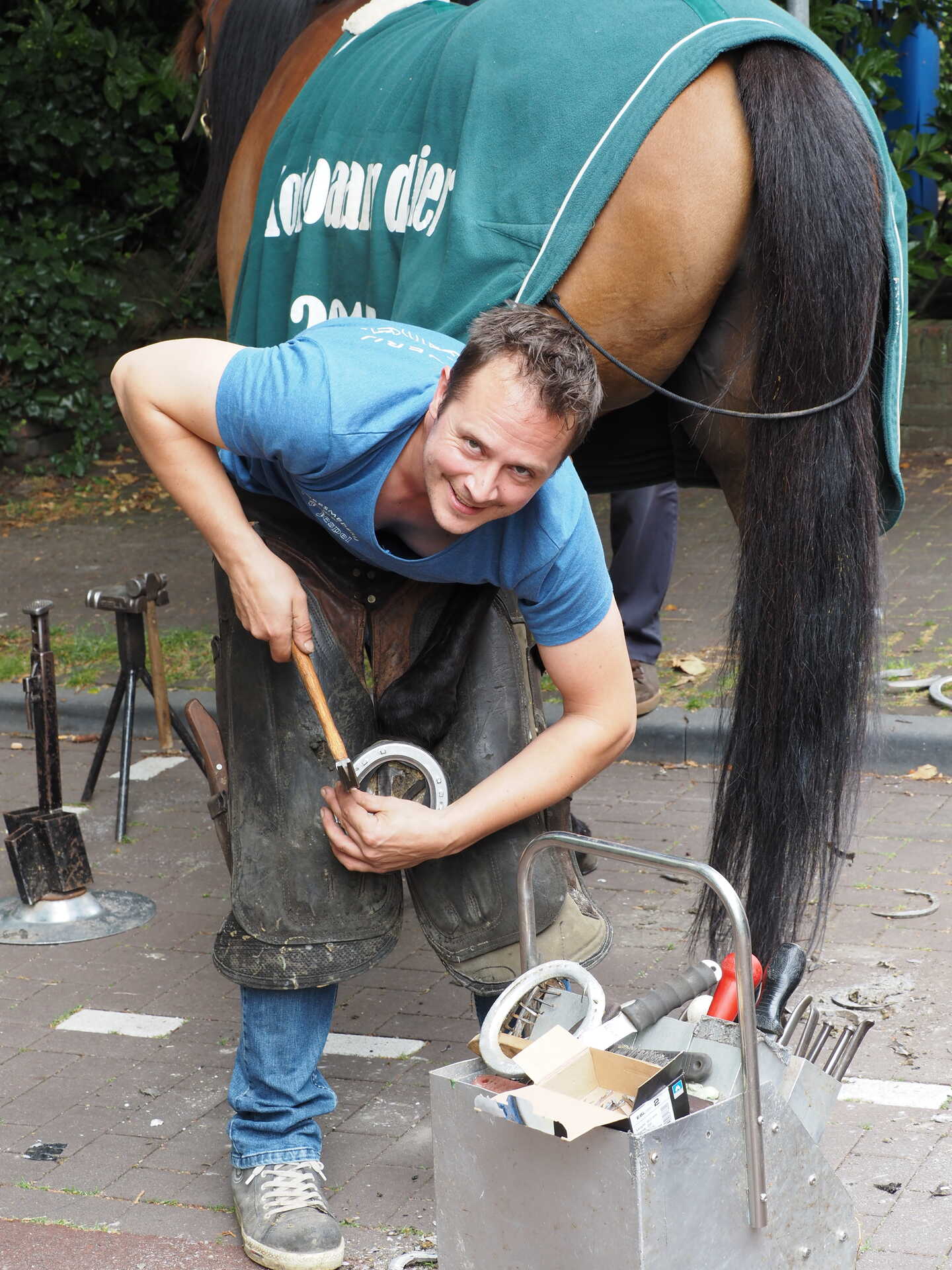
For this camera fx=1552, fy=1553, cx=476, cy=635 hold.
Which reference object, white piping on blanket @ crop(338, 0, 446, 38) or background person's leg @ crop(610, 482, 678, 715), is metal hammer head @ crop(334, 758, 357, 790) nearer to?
white piping on blanket @ crop(338, 0, 446, 38)

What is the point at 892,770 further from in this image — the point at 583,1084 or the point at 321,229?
the point at 583,1084

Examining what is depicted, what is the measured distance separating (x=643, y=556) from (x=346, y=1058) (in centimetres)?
223

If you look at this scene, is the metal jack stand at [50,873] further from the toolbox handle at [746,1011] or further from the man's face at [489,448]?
the toolbox handle at [746,1011]

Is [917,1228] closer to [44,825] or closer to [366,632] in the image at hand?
[366,632]

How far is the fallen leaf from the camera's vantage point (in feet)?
17.4

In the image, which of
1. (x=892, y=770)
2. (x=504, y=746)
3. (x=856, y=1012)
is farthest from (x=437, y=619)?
(x=892, y=770)

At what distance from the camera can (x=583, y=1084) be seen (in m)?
1.90

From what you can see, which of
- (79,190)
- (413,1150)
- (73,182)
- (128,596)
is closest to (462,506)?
(413,1150)

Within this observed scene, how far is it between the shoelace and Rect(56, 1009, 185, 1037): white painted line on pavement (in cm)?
77

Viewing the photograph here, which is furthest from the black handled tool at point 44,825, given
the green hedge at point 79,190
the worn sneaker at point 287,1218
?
the green hedge at point 79,190

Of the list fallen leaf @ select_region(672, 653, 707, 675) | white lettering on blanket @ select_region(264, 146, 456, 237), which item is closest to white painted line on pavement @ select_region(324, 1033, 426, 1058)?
white lettering on blanket @ select_region(264, 146, 456, 237)

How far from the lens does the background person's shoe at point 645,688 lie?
4879 millimetres

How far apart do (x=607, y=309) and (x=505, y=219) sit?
25cm

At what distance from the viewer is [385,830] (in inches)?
92.8
